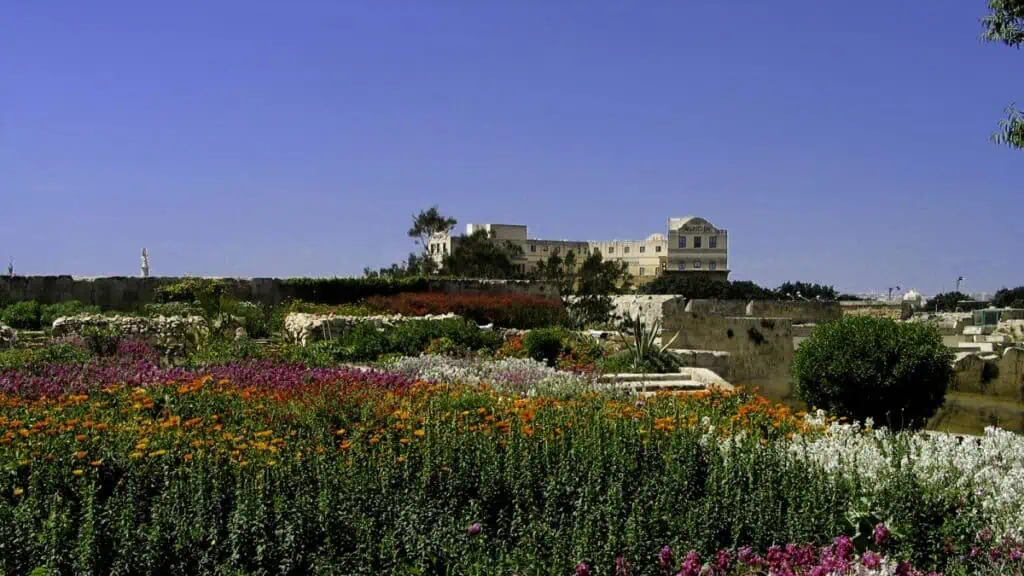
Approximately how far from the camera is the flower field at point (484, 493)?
4625 mm

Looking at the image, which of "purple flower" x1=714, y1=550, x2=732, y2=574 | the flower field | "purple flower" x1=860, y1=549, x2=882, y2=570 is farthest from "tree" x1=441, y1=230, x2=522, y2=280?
"purple flower" x1=860, y1=549, x2=882, y2=570

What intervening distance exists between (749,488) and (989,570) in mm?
1411

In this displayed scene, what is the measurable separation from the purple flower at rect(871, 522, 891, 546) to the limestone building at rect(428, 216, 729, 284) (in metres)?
79.8

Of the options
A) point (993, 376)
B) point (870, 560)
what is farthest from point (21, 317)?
point (993, 376)

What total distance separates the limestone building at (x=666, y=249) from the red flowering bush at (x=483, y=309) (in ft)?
205

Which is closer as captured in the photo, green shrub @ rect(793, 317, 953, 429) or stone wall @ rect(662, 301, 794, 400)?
green shrub @ rect(793, 317, 953, 429)

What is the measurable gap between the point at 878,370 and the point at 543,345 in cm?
515

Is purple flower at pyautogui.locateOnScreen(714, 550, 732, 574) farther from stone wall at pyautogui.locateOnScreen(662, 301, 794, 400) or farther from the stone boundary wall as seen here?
the stone boundary wall

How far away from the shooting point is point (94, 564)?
14.9ft

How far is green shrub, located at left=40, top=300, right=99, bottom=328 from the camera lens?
18.0 metres

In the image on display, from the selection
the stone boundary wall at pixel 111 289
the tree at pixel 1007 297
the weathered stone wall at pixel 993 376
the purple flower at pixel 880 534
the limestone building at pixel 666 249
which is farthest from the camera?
the limestone building at pixel 666 249

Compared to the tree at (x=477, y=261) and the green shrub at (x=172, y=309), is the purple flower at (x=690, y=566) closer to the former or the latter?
the green shrub at (x=172, y=309)

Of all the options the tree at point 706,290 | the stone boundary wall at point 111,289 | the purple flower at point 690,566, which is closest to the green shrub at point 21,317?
the stone boundary wall at point 111,289

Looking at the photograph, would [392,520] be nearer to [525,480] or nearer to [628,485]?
[525,480]
